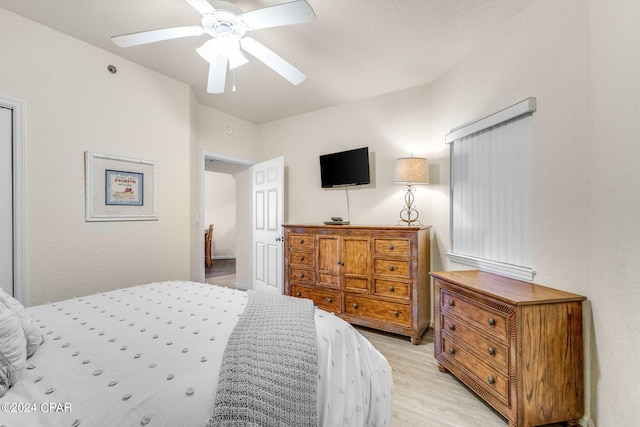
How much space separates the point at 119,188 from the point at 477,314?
3.10 meters

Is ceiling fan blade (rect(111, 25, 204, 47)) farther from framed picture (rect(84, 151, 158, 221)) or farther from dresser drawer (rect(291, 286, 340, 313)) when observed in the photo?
dresser drawer (rect(291, 286, 340, 313))

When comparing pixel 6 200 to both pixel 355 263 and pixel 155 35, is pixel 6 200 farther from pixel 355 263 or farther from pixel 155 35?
pixel 355 263

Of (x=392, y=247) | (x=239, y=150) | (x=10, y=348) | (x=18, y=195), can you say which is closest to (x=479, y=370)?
(x=392, y=247)

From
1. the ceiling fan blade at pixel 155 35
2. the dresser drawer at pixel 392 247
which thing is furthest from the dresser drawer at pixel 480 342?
the ceiling fan blade at pixel 155 35

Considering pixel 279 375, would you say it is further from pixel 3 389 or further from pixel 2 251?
pixel 2 251

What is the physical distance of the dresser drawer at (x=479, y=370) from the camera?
5.11 feet

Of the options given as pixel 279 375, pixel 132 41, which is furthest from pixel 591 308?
pixel 132 41

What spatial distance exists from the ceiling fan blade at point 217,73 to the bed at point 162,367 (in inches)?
63.5

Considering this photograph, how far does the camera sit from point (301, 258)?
10.5 ft

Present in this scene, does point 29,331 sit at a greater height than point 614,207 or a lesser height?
A: lesser

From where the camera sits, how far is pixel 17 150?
2.00m

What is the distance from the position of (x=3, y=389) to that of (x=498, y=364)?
2134 mm

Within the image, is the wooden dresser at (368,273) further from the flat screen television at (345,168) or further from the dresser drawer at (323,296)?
the flat screen television at (345,168)

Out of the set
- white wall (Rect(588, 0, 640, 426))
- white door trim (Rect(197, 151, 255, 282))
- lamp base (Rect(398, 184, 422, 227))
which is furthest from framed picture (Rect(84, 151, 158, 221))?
white wall (Rect(588, 0, 640, 426))
